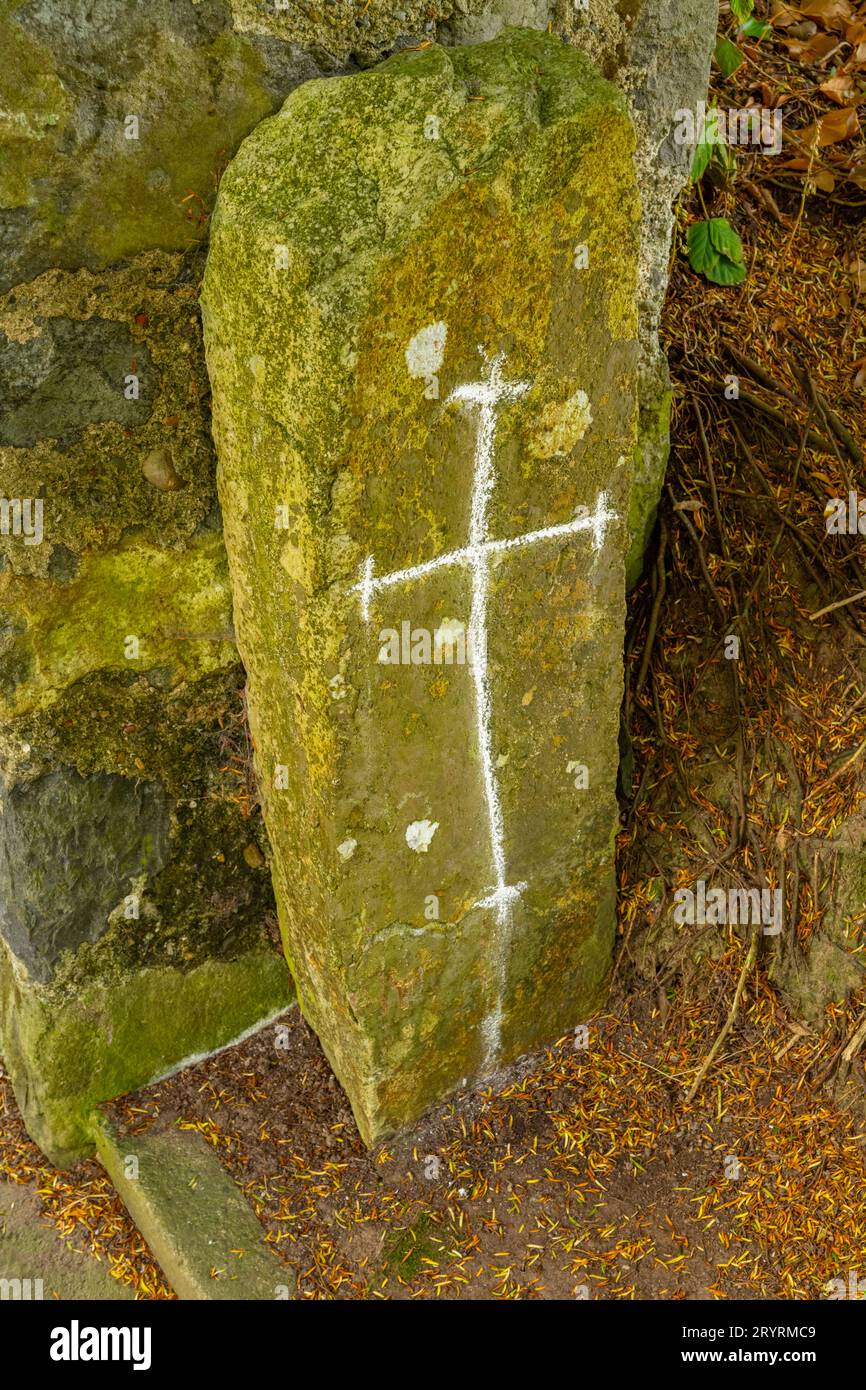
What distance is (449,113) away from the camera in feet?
6.11

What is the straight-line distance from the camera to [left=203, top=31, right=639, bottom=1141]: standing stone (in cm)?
186

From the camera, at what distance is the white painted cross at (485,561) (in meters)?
2.05

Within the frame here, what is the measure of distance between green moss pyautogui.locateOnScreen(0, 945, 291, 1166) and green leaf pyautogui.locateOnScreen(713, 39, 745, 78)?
2.62m

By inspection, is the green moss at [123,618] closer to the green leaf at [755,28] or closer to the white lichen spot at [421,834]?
the white lichen spot at [421,834]

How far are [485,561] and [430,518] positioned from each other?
0.16 meters

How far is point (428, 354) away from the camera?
194 centimetres

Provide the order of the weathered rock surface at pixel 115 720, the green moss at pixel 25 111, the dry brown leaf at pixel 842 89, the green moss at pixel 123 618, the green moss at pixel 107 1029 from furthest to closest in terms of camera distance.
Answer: the dry brown leaf at pixel 842 89 < the green moss at pixel 107 1029 < the green moss at pixel 123 618 < the weathered rock surface at pixel 115 720 < the green moss at pixel 25 111

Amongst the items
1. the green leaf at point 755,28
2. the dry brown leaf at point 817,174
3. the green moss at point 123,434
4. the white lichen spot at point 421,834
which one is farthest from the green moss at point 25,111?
the green leaf at point 755,28

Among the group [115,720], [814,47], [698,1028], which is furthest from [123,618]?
[814,47]

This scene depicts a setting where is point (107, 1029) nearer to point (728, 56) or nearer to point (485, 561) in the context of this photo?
point (485, 561)

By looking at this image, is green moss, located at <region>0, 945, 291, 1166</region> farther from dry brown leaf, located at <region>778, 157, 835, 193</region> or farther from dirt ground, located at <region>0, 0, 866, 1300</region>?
dry brown leaf, located at <region>778, 157, 835, 193</region>

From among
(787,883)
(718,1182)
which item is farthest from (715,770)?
(718,1182)

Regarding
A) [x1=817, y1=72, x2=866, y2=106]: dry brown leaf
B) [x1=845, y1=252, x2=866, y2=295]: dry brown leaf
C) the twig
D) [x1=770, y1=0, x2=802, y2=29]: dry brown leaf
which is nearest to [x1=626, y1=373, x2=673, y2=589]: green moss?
[x1=845, y1=252, x2=866, y2=295]: dry brown leaf

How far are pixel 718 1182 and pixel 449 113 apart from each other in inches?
83.7
